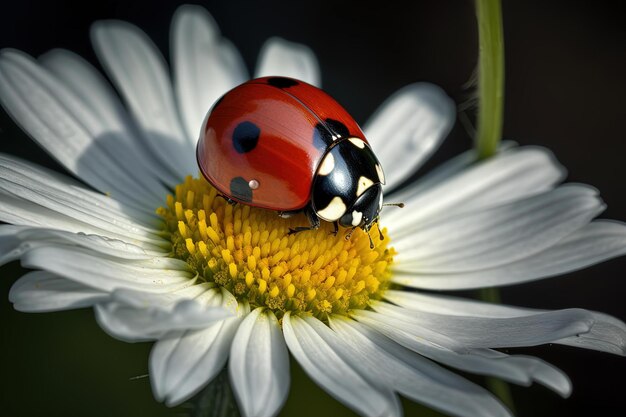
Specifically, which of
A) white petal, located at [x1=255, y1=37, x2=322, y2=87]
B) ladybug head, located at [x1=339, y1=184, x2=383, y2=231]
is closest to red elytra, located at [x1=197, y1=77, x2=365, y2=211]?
ladybug head, located at [x1=339, y1=184, x2=383, y2=231]

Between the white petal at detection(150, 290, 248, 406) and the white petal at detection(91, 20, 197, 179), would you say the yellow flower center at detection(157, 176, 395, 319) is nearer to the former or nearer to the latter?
the white petal at detection(150, 290, 248, 406)

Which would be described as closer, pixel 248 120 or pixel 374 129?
pixel 248 120

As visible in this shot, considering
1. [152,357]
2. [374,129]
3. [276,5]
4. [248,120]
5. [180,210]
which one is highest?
[276,5]

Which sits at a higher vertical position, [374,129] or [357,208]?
[374,129]

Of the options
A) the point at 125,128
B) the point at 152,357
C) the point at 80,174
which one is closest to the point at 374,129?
the point at 125,128

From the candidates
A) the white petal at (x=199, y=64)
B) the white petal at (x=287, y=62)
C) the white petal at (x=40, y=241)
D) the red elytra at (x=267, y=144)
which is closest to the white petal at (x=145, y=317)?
the white petal at (x=40, y=241)

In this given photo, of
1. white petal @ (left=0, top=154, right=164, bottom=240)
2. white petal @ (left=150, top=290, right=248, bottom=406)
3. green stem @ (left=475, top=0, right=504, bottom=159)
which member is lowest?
white petal @ (left=150, top=290, right=248, bottom=406)

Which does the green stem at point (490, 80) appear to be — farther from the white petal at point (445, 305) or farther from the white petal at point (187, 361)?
the white petal at point (187, 361)

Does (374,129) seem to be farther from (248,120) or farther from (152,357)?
(152,357)
